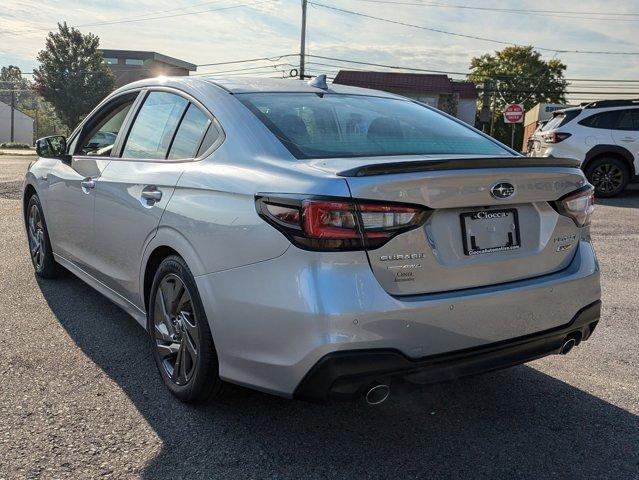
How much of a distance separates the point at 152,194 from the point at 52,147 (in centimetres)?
226

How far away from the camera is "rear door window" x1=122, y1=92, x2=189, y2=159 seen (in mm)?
3369

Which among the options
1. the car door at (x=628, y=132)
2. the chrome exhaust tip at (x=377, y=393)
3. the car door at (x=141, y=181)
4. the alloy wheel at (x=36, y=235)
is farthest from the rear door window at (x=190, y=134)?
the car door at (x=628, y=132)

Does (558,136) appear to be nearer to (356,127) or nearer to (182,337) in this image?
(356,127)

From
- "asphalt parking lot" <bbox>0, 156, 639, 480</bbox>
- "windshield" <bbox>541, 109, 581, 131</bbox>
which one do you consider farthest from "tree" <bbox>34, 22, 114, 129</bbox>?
"asphalt parking lot" <bbox>0, 156, 639, 480</bbox>

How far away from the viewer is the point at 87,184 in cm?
398

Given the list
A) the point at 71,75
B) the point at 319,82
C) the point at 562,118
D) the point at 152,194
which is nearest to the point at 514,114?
the point at 562,118

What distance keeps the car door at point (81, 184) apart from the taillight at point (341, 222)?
2016 millimetres

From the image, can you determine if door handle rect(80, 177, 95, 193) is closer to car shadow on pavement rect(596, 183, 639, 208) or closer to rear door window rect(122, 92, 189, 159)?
rear door window rect(122, 92, 189, 159)

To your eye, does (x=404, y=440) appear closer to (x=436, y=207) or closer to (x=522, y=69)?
(x=436, y=207)

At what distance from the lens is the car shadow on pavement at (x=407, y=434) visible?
254cm

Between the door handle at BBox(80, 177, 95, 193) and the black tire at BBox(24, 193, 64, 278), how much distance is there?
121 centimetres

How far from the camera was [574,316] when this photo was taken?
2.79 metres

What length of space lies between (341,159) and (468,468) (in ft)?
4.55

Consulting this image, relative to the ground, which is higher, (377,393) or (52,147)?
(52,147)
